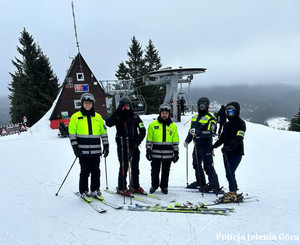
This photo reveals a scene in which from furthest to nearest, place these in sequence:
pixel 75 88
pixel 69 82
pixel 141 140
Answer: pixel 75 88
pixel 69 82
pixel 141 140

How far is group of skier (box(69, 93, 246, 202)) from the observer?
161 inches

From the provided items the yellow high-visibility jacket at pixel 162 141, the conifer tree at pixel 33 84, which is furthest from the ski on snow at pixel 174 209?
the conifer tree at pixel 33 84

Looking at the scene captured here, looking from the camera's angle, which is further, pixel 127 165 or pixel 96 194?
pixel 127 165

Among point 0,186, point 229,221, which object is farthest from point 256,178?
point 0,186

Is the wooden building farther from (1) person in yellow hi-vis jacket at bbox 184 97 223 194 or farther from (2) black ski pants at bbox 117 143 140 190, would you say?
(1) person in yellow hi-vis jacket at bbox 184 97 223 194

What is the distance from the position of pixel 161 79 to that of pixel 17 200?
1499cm

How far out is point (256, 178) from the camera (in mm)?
6020

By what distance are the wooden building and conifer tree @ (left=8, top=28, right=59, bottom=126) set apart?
1078 centimetres

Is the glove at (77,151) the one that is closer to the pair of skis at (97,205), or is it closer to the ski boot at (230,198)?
the pair of skis at (97,205)

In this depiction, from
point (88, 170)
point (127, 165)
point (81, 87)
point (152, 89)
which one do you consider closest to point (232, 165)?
point (127, 165)

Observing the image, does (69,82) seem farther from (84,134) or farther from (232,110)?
(232,110)

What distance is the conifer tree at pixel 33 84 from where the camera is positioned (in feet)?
106

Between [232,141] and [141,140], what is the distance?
6.11 ft

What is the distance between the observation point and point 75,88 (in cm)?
2372
